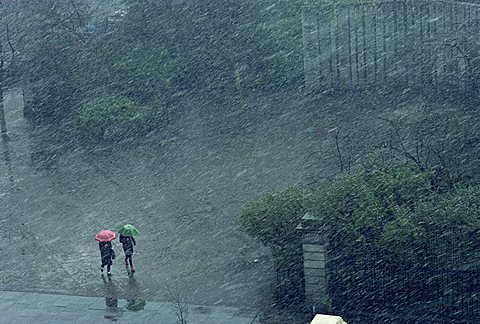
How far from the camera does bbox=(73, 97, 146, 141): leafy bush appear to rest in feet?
72.8

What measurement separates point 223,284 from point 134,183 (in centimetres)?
635

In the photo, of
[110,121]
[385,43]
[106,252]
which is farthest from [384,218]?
[385,43]

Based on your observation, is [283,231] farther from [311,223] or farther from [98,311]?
[98,311]

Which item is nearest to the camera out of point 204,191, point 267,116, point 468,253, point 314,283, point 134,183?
point 468,253

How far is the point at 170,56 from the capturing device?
2538 cm

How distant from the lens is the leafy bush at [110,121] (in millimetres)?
22203

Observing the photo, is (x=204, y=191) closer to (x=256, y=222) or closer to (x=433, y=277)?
(x=256, y=222)

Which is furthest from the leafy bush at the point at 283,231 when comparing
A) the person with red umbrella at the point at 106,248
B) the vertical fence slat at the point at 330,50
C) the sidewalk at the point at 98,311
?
the vertical fence slat at the point at 330,50

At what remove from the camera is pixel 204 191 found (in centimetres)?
1672

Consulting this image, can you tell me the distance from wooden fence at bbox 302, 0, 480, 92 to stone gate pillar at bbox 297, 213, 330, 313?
37.8 feet

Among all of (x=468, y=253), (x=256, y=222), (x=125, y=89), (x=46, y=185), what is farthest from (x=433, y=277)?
(x=125, y=89)

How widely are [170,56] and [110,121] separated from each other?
4183mm

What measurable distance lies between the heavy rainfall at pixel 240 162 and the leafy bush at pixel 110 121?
61 millimetres

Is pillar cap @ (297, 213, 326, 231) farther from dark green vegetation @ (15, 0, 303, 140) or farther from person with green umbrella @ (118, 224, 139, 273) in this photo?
dark green vegetation @ (15, 0, 303, 140)
